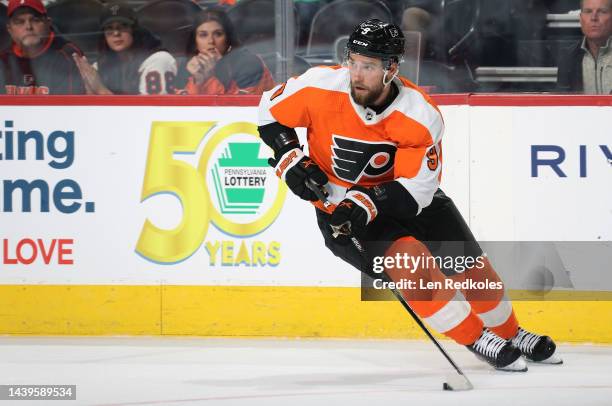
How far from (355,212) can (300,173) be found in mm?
352

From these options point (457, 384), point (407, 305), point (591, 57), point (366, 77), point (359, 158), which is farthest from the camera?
point (591, 57)

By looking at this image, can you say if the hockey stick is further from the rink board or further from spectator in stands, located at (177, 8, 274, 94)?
spectator in stands, located at (177, 8, 274, 94)

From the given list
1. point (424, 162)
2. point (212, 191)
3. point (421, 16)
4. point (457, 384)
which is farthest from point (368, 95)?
point (212, 191)

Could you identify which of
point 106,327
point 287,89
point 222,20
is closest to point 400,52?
point 287,89

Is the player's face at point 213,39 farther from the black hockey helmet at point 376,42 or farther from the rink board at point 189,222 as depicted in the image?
the black hockey helmet at point 376,42

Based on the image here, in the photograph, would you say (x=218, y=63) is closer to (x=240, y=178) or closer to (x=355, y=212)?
(x=240, y=178)

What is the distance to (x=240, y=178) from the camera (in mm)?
5648

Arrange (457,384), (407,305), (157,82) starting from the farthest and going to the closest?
1. (157,82)
2. (407,305)
3. (457,384)

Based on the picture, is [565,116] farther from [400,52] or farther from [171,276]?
[171,276]

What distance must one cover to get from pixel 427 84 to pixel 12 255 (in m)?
2.18

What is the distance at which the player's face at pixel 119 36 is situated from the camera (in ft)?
19.0

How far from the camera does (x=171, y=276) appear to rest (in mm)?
5656

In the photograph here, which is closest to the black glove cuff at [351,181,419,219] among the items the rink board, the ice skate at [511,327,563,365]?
the ice skate at [511,327,563,365]

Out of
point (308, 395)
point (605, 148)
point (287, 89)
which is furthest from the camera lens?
point (605, 148)
